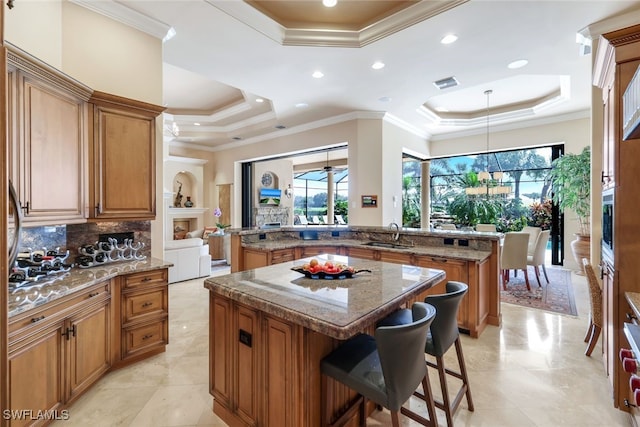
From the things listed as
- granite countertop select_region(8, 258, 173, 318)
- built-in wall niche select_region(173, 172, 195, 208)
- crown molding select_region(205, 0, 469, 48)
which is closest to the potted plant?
crown molding select_region(205, 0, 469, 48)

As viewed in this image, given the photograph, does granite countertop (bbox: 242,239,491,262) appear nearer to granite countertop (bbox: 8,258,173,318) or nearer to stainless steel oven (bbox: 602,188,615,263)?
stainless steel oven (bbox: 602,188,615,263)

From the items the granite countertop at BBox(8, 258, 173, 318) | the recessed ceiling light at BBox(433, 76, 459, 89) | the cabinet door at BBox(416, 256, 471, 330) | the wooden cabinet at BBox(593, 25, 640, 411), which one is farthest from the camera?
the recessed ceiling light at BBox(433, 76, 459, 89)

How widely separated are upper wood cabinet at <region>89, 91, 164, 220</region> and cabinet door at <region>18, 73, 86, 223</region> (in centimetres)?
10

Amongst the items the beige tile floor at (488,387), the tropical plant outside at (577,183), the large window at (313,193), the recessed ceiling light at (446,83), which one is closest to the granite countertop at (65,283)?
the beige tile floor at (488,387)

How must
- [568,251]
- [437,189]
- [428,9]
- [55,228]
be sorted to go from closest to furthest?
[55,228]
[428,9]
[568,251]
[437,189]

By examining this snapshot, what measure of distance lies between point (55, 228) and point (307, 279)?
7.67ft

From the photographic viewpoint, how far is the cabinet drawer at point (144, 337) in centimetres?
253

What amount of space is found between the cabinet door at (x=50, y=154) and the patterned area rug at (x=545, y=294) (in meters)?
5.45

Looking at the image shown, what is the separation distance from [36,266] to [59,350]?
71cm

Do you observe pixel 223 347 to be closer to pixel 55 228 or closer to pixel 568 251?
pixel 55 228

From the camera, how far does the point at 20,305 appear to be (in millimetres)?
1608

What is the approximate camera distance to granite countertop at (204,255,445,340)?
131 centimetres

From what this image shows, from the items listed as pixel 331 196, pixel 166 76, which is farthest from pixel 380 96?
pixel 331 196

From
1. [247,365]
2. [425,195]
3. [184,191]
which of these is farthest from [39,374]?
[184,191]
